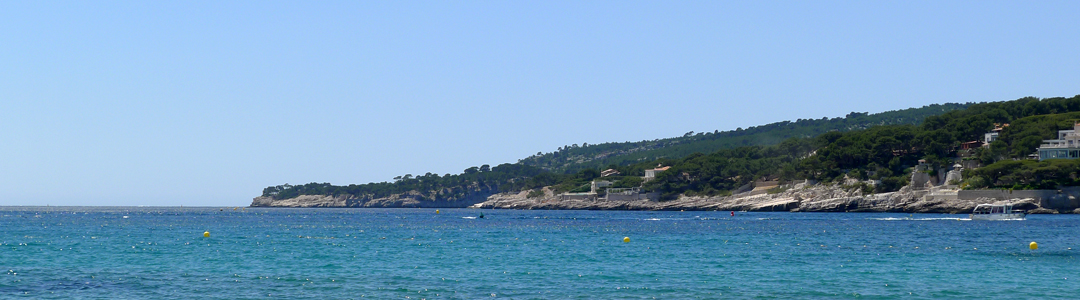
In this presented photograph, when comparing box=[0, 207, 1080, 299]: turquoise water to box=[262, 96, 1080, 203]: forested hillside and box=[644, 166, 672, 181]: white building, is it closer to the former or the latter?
box=[262, 96, 1080, 203]: forested hillside

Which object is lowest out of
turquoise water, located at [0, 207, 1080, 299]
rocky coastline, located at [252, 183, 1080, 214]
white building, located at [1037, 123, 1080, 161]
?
turquoise water, located at [0, 207, 1080, 299]

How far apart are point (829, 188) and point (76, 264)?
112 m

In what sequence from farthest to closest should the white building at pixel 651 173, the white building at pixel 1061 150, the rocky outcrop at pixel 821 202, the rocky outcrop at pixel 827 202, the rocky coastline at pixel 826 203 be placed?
the white building at pixel 651 173
the white building at pixel 1061 150
the rocky outcrop at pixel 821 202
the rocky outcrop at pixel 827 202
the rocky coastline at pixel 826 203

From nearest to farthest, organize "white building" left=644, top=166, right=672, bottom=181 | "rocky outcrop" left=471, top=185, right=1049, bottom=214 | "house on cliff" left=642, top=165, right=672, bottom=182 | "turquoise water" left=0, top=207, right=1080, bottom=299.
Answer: "turquoise water" left=0, top=207, right=1080, bottom=299 → "rocky outcrop" left=471, top=185, right=1049, bottom=214 → "house on cliff" left=642, top=165, right=672, bottom=182 → "white building" left=644, top=166, right=672, bottom=181

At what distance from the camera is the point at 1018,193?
102312 mm

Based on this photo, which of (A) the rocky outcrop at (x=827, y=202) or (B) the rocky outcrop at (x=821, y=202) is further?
(B) the rocky outcrop at (x=821, y=202)

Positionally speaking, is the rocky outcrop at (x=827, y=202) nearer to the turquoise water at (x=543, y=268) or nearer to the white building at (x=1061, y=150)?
the white building at (x=1061, y=150)

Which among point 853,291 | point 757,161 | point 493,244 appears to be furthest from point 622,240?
point 757,161

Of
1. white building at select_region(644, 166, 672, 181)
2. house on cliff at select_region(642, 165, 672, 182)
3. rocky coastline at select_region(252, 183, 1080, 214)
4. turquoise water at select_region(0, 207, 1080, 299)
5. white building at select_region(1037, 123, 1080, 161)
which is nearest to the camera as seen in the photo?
turquoise water at select_region(0, 207, 1080, 299)

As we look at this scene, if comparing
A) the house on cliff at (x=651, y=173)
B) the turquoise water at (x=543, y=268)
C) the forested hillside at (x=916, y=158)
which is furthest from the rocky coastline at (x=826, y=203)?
the turquoise water at (x=543, y=268)

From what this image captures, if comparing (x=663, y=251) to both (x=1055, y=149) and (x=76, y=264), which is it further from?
(x=1055, y=149)

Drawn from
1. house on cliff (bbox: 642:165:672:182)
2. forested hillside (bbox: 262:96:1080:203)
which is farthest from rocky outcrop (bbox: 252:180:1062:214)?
house on cliff (bbox: 642:165:672:182)

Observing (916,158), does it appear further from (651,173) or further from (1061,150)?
(651,173)

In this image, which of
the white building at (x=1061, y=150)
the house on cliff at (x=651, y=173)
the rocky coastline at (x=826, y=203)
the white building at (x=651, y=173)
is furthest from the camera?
the white building at (x=651, y=173)
